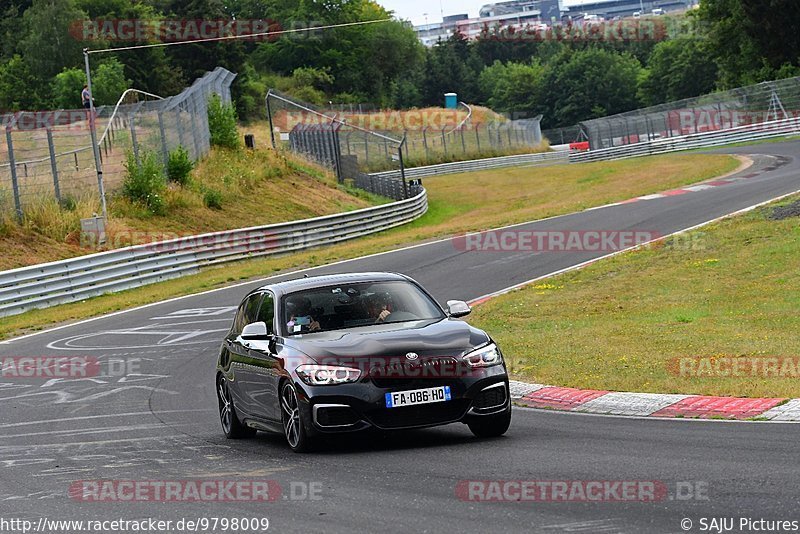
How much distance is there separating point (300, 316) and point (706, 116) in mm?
57762

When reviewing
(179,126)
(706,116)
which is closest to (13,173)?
(179,126)

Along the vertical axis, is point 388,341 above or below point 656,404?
above

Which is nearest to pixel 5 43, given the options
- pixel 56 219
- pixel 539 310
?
pixel 56 219

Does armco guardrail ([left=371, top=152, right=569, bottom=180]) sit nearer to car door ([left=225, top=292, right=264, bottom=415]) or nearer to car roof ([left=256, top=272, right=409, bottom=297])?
car door ([left=225, top=292, right=264, bottom=415])

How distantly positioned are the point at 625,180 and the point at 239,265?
21.8m

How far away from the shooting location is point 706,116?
65.3 m

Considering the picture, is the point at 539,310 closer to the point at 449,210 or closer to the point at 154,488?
the point at 154,488

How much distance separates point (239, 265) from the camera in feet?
109

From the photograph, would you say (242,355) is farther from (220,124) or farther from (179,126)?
(220,124)

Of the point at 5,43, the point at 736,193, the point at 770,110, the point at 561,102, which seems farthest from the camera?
the point at 561,102

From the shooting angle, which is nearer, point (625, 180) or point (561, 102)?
point (625, 180)

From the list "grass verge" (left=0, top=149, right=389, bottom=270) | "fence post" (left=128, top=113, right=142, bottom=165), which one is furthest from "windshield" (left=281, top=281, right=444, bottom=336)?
"fence post" (left=128, top=113, right=142, bottom=165)

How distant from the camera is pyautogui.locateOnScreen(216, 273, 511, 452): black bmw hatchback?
9500 mm

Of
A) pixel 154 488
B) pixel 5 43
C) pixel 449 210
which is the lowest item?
pixel 449 210
